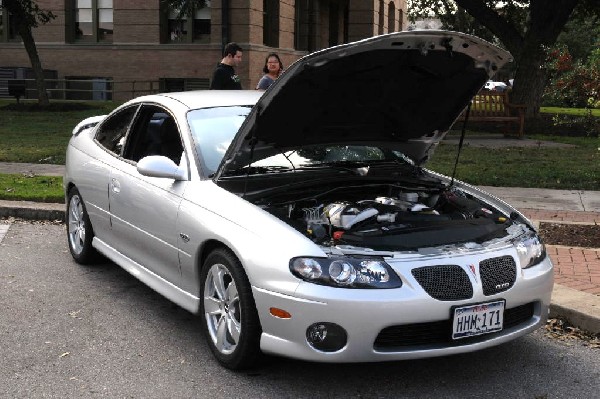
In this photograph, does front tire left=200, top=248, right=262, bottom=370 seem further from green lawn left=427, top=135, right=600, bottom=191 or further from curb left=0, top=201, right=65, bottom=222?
green lawn left=427, top=135, right=600, bottom=191

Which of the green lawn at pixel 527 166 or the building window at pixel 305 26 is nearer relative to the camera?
the green lawn at pixel 527 166

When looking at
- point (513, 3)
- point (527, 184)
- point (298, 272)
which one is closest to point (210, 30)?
point (513, 3)

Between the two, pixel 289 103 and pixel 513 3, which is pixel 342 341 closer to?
pixel 289 103

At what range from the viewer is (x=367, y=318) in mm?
3943

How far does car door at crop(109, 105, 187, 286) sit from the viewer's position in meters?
5.09

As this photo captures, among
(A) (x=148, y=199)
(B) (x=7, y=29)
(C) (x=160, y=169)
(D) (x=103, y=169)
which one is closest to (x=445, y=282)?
(C) (x=160, y=169)

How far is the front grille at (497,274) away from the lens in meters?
4.21

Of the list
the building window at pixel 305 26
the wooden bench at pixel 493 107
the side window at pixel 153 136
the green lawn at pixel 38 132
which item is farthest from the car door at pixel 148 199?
the building window at pixel 305 26

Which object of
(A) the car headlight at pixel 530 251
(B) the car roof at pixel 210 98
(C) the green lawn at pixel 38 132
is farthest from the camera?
(C) the green lawn at pixel 38 132

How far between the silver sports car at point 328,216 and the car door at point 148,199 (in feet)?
0.05

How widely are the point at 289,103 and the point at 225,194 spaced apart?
26.8 inches

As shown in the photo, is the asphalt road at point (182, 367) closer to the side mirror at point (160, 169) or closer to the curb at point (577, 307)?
the curb at point (577, 307)

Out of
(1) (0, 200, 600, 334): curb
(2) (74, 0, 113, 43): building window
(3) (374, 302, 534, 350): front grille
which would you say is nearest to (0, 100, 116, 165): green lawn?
(2) (74, 0, 113, 43): building window

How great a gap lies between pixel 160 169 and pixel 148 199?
404 mm
